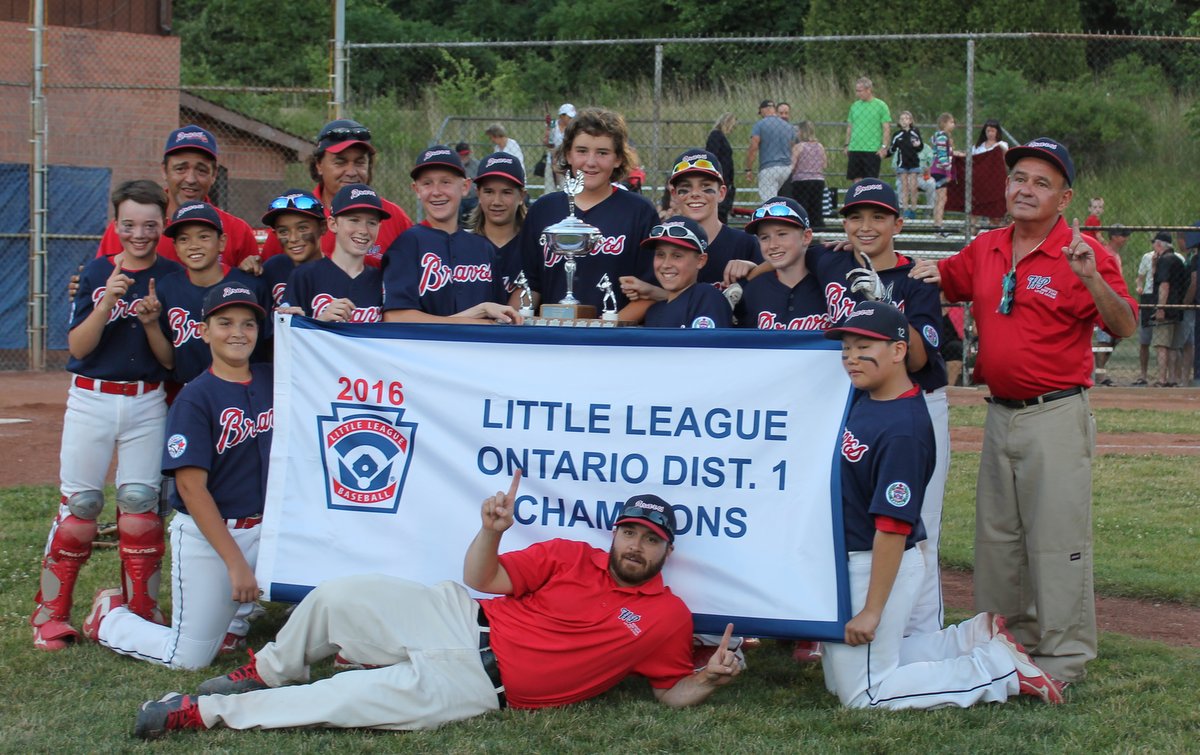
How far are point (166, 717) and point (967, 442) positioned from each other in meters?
8.29

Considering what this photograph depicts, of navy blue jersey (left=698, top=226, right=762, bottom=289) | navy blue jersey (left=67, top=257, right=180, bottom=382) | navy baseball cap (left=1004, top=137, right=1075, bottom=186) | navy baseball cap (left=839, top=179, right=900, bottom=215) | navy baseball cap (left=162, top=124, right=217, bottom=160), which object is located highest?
navy baseball cap (left=162, top=124, right=217, bottom=160)

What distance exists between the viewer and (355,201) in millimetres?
5777

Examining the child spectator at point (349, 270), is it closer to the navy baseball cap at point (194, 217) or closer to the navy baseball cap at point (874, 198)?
the navy baseball cap at point (194, 217)

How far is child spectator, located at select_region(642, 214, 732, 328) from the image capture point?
5.56 m

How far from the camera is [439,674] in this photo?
477cm

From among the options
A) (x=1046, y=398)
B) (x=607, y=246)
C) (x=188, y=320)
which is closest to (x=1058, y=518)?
(x=1046, y=398)

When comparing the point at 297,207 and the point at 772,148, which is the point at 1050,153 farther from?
the point at 772,148

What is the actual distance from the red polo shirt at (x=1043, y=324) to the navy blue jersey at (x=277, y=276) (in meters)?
3.05

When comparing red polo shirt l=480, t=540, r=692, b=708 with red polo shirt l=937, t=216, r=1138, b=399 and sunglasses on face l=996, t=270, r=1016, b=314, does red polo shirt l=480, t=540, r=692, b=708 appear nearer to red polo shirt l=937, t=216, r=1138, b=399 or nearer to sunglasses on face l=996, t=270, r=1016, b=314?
red polo shirt l=937, t=216, r=1138, b=399

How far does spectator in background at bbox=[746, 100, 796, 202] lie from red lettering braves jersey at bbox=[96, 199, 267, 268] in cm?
986

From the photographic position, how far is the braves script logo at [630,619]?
4898mm

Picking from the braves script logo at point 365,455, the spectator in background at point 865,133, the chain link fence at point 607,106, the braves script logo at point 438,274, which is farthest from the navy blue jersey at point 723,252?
the spectator in background at point 865,133

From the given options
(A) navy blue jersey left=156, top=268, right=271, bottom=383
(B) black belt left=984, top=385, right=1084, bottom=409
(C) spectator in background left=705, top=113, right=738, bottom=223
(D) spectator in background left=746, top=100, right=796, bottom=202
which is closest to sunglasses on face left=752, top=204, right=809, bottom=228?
(B) black belt left=984, top=385, right=1084, bottom=409

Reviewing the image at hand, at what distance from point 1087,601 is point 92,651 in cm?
413
